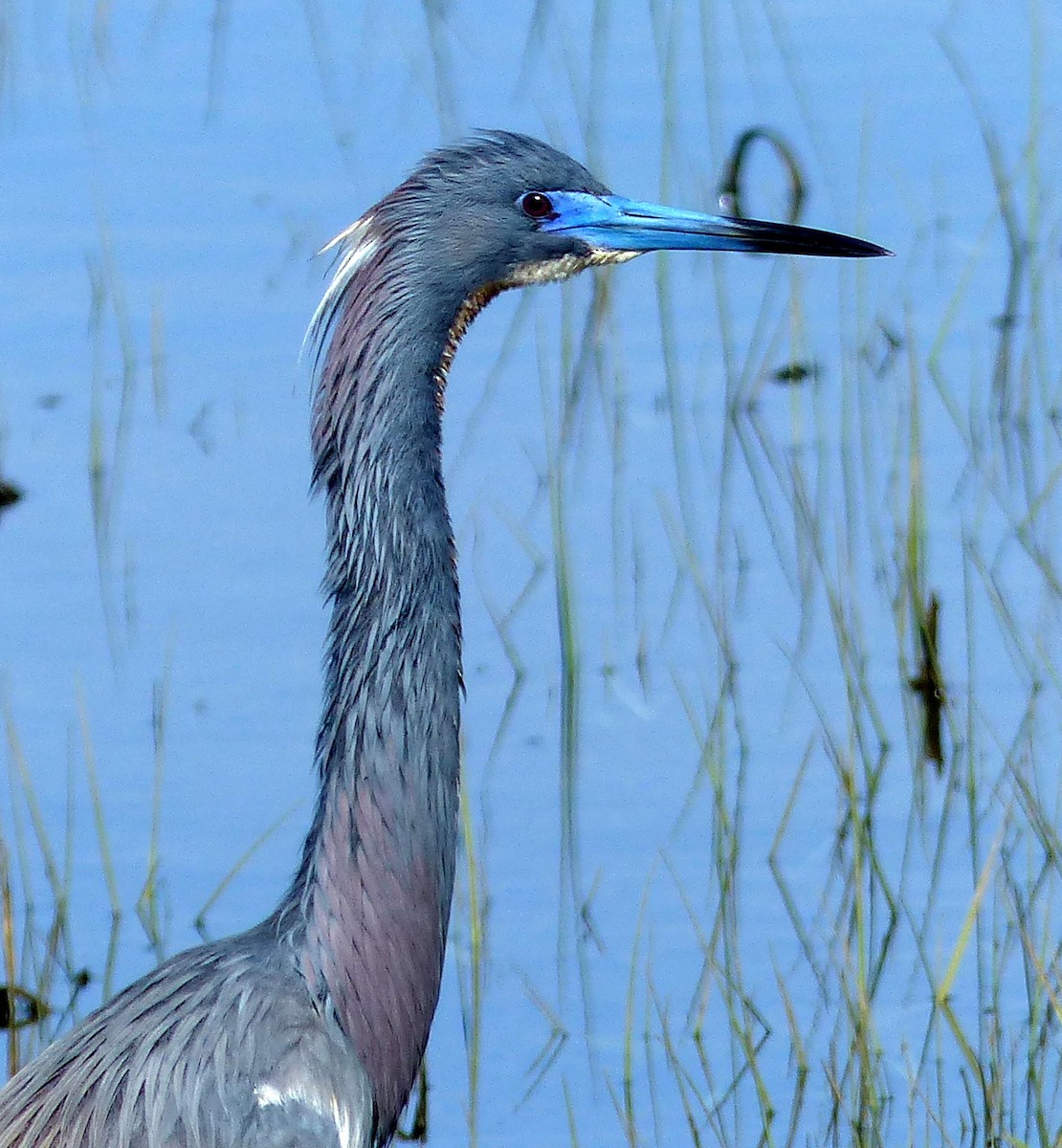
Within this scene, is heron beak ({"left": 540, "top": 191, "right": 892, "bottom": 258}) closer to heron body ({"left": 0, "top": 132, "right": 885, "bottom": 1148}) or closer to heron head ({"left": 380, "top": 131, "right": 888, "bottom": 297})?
heron head ({"left": 380, "top": 131, "right": 888, "bottom": 297})

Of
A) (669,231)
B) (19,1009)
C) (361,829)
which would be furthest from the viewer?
(19,1009)

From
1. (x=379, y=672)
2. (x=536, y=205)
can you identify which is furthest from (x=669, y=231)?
(x=379, y=672)

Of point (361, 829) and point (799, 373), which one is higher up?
point (799, 373)

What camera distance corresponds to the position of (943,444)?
662 centimetres

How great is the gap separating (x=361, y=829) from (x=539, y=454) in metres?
2.60

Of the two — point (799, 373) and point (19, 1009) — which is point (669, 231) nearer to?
point (19, 1009)

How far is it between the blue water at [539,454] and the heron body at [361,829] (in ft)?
2.27

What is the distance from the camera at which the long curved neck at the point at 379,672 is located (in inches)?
162

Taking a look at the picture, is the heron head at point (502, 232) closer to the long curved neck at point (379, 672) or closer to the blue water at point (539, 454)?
the long curved neck at point (379, 672)

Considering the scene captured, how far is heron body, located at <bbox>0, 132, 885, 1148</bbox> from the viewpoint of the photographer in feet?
13.1

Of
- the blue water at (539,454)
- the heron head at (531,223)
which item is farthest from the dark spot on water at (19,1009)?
the heron head at (531,223)

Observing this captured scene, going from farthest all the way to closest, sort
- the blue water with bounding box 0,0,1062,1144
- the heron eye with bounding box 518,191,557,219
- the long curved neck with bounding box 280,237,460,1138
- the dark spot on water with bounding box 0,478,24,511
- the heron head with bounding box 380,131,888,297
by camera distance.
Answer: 1. the dark spot on water with bounding box 0,478,24,511
2. the blue water with bounding box 0,0,1062,1144
3. the heron eye with bounding box 518,191,557,219
4. the heron head with bounding box 380,131,888,297
5. the long curved neck with bounding box 280,237,460,1138

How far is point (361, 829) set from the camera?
416 cm

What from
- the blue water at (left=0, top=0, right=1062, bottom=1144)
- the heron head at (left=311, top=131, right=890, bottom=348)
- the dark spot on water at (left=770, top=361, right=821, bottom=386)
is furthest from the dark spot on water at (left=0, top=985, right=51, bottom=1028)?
the dark spot on water at (left=770, top=361, right=821, bottom=386)
